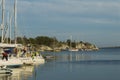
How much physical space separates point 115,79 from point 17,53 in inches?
1026

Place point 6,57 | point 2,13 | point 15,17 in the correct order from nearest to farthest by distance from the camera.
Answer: point 6,57 < point 2,13 < point 15,17

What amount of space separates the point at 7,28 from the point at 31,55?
717cm

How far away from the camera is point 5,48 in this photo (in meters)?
69.6

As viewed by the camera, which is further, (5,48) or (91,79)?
(5,48)

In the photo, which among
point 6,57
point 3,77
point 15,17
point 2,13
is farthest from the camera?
point 15,17

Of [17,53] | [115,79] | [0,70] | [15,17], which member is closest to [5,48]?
[17,53]

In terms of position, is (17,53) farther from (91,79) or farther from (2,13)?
(91,79)

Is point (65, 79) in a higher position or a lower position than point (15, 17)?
lower

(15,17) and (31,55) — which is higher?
(15,17)

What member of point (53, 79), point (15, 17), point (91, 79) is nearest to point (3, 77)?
point (53, 79)

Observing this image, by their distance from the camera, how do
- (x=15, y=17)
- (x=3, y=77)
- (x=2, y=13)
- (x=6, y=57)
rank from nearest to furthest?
(x=3, y=77)
(x=6, y=57)
(x=2, y=13)
(x=15, y=17)

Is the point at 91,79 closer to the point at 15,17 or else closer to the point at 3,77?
the point at 3,77

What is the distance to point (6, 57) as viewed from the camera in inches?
2303

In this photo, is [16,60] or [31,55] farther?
[31,55]
